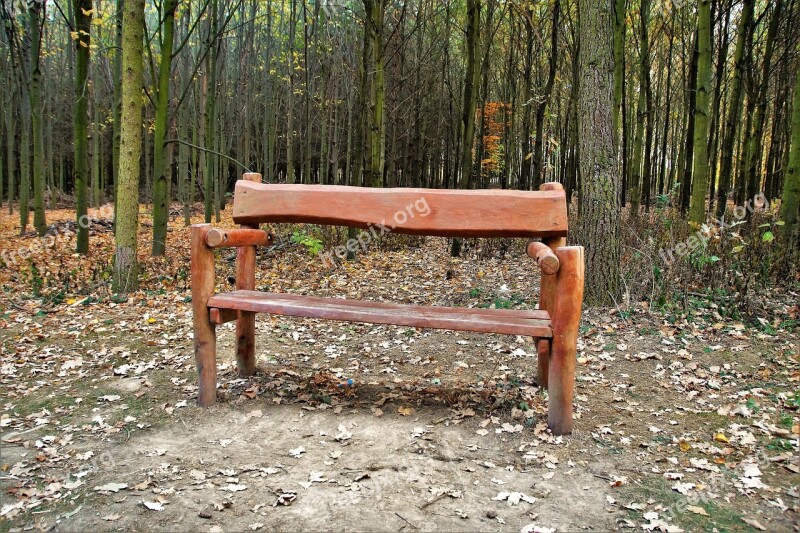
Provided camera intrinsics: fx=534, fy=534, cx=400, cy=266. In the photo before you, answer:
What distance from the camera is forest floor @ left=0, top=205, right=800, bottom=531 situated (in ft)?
7.08

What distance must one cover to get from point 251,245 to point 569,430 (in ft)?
7.55

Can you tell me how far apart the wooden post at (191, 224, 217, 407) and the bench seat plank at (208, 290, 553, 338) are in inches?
2.9

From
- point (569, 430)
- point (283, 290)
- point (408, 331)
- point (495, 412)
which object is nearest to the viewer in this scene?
point (569, 430)

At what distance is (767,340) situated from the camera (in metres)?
4.12

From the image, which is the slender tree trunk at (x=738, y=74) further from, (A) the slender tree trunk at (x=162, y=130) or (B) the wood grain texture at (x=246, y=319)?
(A) the slender tree trunk at (x=162, y=130)

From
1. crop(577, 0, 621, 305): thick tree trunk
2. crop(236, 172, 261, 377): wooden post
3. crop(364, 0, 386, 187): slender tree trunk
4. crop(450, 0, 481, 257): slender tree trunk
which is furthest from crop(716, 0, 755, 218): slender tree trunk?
crop(236, 172, 261, 377): wooden post

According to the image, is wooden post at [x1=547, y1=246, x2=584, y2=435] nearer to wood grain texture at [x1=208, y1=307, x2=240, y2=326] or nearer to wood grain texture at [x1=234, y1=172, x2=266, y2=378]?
wood grain texture at [x1=208, y1=307, x2=240, y2=326]

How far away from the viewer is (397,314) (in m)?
2.88

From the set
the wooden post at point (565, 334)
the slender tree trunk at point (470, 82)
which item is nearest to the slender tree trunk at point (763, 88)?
the slender tree trunk at point (470, 82)

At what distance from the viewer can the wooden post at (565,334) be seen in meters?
2.67

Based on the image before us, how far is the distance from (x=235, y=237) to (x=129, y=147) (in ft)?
11.6

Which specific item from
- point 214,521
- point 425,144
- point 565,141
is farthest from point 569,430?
point 425,144

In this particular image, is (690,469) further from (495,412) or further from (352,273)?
(352,273)

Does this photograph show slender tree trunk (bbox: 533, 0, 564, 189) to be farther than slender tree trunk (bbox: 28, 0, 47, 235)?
No
